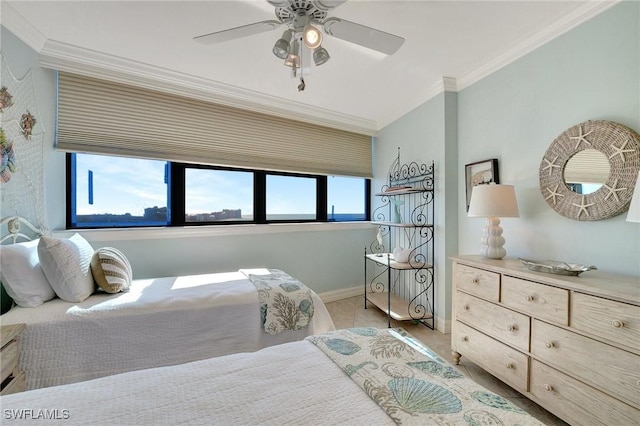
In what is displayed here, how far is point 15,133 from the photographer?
1745 millimetres

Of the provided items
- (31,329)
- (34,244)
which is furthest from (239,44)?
(31,329)

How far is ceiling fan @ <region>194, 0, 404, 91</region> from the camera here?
1297 millimetres

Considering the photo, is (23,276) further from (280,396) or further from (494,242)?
(494,242)

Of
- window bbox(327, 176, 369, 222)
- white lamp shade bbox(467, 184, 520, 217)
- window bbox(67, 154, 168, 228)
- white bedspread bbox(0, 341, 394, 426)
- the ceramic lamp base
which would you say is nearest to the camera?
white bedspread bbox(0, 341, 394, 426)

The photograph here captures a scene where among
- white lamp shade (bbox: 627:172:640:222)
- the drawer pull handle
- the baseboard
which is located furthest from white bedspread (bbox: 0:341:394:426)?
the baseboard

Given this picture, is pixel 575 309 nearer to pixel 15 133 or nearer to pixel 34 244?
pixel 34 244

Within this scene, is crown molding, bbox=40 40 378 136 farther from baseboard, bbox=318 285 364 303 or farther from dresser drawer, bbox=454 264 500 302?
dresser drawer, bbox=454 264 500 302

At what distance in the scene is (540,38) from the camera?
1.82m

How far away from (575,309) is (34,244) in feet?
10.2

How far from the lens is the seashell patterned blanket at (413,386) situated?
0.67 meters

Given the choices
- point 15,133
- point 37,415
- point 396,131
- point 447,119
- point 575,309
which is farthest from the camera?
point 396,131

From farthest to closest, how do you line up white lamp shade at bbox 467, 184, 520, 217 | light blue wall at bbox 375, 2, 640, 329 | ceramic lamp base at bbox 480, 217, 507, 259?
1. ceramic lamp base at bbox 480, 217, 507, 259
2. white lamp shade at bbox 467, 184, 520, 217
3. light blue wall at bbox 375, 2, 640, 329

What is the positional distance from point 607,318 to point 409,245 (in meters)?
1.92

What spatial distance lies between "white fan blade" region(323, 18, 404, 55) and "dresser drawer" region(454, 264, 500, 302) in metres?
1.55
